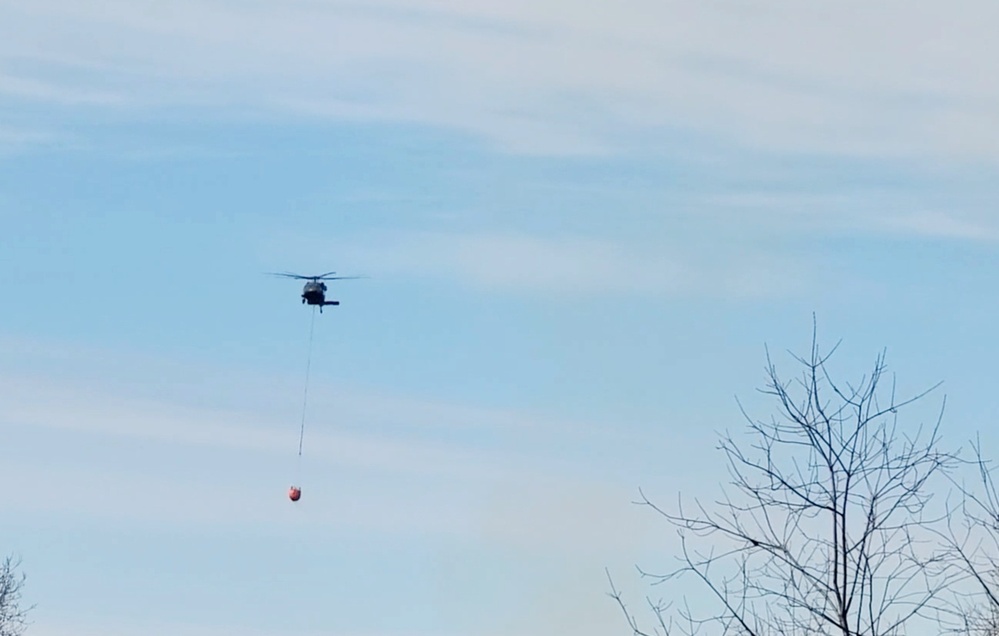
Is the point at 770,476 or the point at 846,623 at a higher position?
the point at 770,476

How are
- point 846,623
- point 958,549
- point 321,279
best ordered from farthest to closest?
point 321,279, point 958,549, point 846,623

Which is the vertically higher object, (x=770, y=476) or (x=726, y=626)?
(x=770, y=476)

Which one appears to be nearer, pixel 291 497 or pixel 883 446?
pixel 883 446

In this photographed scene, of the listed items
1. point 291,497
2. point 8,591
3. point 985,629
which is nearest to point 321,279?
point 291,497

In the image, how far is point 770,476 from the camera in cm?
1705

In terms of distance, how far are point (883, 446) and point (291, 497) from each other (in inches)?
1872

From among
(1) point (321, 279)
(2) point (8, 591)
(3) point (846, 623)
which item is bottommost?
(3) point (846, 623)

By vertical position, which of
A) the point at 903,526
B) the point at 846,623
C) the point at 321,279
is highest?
the point at 321,279

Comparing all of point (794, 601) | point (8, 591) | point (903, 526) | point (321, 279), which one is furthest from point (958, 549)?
point (8, 591)

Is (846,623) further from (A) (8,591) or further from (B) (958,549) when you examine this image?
(A) (8,591)

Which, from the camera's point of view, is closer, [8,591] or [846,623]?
[846,623]

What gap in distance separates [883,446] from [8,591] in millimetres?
51667

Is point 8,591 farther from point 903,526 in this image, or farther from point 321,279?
point 903,526

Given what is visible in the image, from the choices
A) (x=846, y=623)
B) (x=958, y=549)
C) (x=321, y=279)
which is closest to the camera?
(x=846, y=623)
